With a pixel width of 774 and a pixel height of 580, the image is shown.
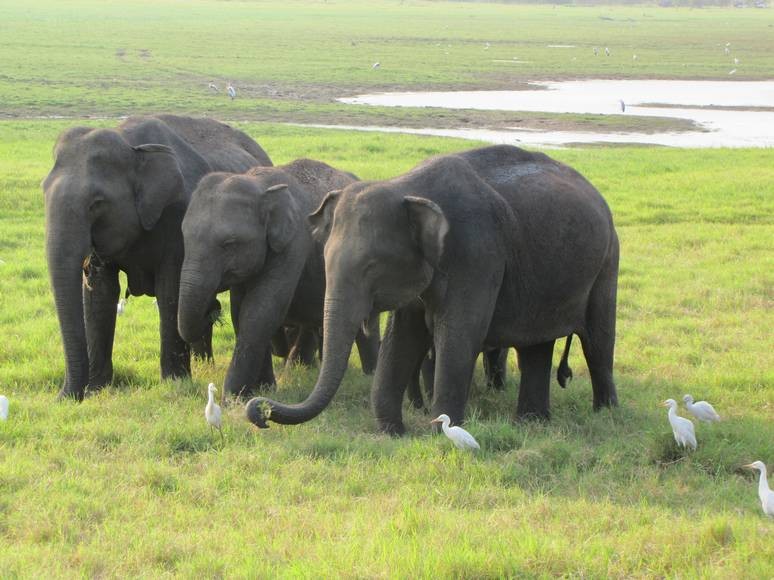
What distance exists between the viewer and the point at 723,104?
140ft

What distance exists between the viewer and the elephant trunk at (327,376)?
7684 mm

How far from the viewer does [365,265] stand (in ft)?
26.1

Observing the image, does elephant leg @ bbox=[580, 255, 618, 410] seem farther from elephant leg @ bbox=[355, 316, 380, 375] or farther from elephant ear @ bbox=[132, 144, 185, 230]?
elephant ear @ bbox=[132, 144, 185, 230]

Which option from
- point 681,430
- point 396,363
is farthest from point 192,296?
point 681,430

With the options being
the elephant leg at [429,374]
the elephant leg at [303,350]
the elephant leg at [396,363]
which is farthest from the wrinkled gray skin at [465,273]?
the elephant leg at [303,350]

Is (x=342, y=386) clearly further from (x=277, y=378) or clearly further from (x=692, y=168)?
(x=692, y=168)

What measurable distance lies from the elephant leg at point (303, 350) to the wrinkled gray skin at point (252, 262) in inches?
34.8

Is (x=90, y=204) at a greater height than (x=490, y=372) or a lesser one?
greater

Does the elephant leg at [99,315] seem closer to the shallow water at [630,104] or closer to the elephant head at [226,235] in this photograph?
the elephant head at [226,235]

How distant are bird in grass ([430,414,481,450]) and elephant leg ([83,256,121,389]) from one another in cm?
345

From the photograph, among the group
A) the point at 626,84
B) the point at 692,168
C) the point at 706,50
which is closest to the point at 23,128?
the point at 692,168

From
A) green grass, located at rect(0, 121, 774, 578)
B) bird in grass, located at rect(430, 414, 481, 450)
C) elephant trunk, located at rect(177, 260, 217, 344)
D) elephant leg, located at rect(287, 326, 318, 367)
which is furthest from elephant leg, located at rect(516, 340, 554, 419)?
elephant trunk, located at rect(177, 260, 217, 344)

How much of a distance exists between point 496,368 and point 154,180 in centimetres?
326

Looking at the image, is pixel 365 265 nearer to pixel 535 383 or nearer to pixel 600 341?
pixel 535 383
